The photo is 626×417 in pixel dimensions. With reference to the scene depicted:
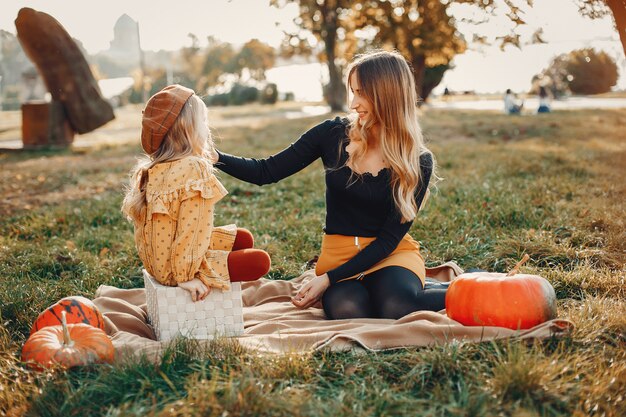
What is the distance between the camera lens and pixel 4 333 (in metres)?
3.27

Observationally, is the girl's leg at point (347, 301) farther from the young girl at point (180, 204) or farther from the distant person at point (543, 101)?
the distant person at point (543, 101)

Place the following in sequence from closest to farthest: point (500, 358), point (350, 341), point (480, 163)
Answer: point (500, 358) → point (350, 341) → point (480, 163)

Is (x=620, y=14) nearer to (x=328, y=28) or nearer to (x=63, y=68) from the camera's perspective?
(x=63, y=68)

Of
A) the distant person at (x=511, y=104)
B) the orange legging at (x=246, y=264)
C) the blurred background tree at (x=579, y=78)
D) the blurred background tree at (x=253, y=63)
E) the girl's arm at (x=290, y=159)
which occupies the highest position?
the blurred background tree at (x=253, y=63)

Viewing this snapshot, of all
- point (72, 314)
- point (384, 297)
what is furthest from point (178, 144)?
point (384, 297)

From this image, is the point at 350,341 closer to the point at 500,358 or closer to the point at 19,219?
the point at 500,358

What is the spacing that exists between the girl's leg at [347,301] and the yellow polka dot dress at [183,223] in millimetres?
640

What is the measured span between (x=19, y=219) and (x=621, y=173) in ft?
22.3

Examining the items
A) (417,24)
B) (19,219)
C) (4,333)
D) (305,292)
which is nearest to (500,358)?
(305,292)

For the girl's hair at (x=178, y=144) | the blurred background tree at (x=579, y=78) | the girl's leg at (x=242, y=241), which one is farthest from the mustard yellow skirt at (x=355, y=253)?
the blurred background tree at (x=579, y=78)

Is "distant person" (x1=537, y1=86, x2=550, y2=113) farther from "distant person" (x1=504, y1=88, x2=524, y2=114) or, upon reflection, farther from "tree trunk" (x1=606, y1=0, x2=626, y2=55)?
"tree trunk" (x1=606, y1=0, x2=626, y2=55)

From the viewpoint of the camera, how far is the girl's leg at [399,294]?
3.58 m

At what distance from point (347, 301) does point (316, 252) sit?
1.51 metres

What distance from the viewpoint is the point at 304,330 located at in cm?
339
